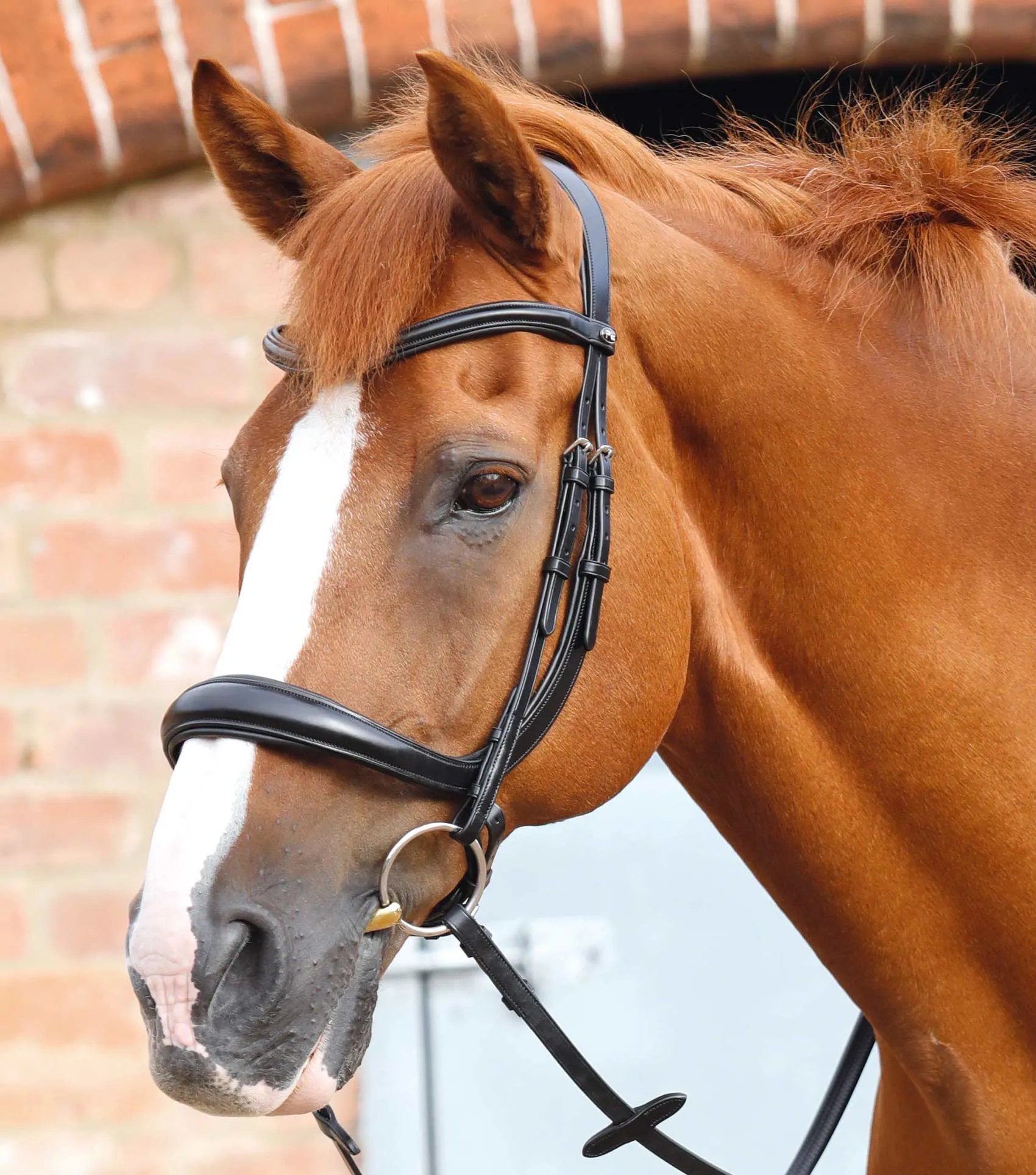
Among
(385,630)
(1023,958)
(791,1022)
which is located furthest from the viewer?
(791,1022)

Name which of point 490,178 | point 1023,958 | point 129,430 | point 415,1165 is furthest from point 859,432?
point 415,1165

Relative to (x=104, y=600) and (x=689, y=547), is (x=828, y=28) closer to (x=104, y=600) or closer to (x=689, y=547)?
(x=689, y=547)

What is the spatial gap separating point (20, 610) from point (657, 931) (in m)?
1.40

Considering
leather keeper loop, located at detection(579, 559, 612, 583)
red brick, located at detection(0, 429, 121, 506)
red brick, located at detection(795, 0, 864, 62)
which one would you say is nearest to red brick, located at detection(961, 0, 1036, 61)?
red brick, located at detection(795, 0, 864, 62)

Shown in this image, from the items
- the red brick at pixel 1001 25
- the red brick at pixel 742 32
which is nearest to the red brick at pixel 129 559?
the red brick at pixel 742 32

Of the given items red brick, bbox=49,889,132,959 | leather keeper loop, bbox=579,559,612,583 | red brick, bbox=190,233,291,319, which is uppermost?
leather keeper loop, bbox=579,559,612,583

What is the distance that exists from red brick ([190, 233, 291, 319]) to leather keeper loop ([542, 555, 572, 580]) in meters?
1.31

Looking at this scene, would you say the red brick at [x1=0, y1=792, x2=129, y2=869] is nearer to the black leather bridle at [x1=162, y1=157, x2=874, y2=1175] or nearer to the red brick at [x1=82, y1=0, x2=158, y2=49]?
the black leather bridle at [x1=162, y1=157, x2=874, y2=1175]

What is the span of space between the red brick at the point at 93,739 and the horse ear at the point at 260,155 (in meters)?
1.11

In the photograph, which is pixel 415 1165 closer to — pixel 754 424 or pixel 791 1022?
pixel 791 1022

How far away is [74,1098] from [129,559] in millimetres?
993

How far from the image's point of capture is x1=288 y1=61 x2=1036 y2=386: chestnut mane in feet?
3.53

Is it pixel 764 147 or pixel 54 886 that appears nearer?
pixel 764 147

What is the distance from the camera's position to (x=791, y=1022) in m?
2.33
